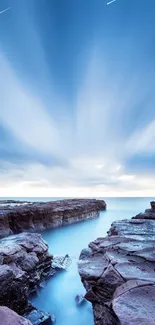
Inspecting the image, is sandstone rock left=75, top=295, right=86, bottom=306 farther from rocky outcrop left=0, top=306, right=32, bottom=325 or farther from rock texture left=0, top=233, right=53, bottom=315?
rocky outcrop left=0, top=306, right=32, bottom=325

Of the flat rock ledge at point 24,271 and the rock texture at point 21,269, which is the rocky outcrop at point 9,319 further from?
the rock texture at point 21,269

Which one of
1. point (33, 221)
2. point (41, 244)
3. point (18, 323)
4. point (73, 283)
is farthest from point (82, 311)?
point (33, 221)

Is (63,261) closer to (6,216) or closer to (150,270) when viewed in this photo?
(150,270)

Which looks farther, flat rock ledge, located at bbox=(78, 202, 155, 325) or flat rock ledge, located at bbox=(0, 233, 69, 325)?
flat rock ledge, located at bbox=(0, 233, 69, 325)

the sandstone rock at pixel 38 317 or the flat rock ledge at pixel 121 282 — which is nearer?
the flat rock ledge at pixel 121 282

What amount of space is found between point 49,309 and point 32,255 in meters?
1.46

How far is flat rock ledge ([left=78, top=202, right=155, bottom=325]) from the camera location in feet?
6.94

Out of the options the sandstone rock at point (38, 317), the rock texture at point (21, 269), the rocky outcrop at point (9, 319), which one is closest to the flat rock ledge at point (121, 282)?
the rocky outcrop at point (9, 319)

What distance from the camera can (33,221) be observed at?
14.9 metres

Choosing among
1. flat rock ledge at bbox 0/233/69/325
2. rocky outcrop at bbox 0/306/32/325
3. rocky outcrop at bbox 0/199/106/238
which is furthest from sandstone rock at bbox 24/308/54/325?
rocky outcrop at bbox 0/199/106/238

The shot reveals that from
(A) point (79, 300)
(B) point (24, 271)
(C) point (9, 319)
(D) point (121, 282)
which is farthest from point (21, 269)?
(D) point (121, 282)

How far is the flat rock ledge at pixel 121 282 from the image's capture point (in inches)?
83.3

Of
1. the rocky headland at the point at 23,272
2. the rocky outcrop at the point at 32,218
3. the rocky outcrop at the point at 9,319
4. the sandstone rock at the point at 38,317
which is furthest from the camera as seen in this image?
the rocky outcrop at the point at 32,218

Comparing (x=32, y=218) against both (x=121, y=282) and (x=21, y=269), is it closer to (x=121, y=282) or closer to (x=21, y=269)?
(x=21, y=269)
